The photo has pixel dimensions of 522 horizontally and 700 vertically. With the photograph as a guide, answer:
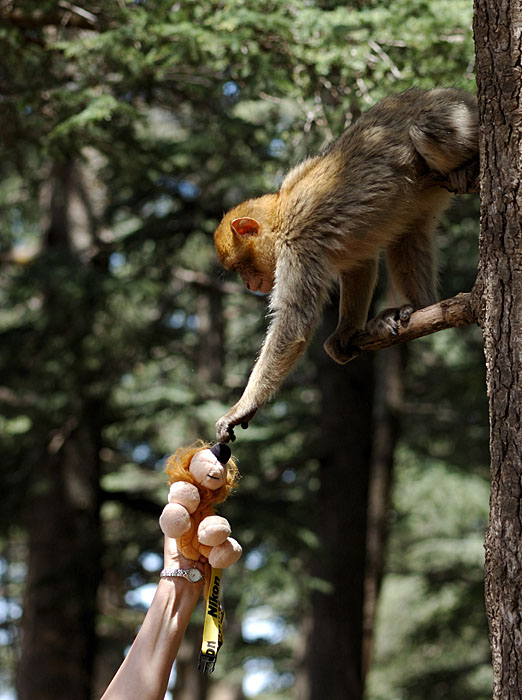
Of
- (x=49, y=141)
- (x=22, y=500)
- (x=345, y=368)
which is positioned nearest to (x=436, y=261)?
(x=49, y=141)

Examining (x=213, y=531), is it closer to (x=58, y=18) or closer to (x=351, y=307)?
(x=351, y=307)

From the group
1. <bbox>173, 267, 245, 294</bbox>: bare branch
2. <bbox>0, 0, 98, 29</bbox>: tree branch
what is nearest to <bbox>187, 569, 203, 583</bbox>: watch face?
<bbox>0, 0, 98, 29</bbox>: tree branch

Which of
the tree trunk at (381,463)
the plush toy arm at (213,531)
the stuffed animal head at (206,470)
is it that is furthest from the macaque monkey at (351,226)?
the tree trunk at (381,463)

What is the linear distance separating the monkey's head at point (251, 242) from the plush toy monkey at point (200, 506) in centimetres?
149

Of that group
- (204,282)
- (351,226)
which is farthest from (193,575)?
(204,282)

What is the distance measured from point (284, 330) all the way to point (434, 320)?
0.70 m

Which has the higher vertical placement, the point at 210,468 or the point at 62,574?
the point at 62,574

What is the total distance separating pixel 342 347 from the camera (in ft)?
13.4

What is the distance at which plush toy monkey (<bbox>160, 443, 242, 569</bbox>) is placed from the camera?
272cm

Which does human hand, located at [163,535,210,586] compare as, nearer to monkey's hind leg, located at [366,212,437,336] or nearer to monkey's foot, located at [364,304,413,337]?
monkey's foot, located at [364,304,413,337]

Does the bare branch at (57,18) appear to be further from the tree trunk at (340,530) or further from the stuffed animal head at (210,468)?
the stuffed animal head at (210,468)

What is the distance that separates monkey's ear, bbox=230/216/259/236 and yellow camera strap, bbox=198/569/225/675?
187cm

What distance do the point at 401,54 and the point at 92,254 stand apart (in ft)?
16.2

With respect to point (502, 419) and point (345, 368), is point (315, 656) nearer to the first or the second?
point (345, 368)
